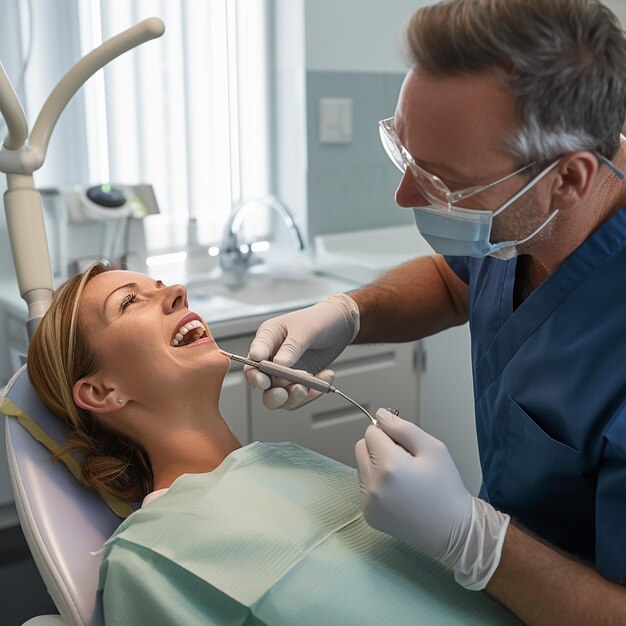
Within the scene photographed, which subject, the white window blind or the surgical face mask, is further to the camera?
the white window blind

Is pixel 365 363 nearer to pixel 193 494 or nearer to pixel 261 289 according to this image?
pixel 261 289

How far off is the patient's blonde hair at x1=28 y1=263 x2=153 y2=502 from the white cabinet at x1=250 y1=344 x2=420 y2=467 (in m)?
0.90

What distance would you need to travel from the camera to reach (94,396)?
1.42 meters

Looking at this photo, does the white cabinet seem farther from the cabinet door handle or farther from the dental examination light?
the dental examination light

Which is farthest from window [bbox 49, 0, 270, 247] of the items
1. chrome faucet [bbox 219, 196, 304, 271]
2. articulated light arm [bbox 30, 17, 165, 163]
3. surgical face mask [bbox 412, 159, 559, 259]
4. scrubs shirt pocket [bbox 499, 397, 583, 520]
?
scrubs shirt pocket [bbox 499, 397, 583, 520]

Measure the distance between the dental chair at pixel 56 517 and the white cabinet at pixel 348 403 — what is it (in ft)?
3.23

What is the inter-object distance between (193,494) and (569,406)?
570 millimetres

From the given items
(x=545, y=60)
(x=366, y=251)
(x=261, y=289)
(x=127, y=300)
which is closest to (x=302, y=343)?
(x=127, y=300)

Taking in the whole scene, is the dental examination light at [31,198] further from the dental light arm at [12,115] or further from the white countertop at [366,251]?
the white countertop at [366,251]

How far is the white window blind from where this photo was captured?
249cm

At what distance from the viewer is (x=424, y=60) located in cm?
109

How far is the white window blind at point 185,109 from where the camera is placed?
8.17 feet

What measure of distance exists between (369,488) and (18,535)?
1787mm

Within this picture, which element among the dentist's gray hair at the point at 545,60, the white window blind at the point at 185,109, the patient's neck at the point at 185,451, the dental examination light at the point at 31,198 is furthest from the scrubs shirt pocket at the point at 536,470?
the white window blind at the point at 185,109
